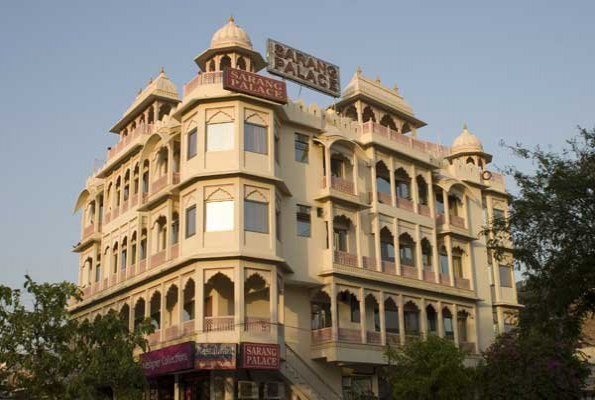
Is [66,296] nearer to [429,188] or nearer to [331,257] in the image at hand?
[331,257]

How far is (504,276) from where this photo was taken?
47.1 meters

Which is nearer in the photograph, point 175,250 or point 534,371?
point 534,371

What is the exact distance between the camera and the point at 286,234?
117 feet

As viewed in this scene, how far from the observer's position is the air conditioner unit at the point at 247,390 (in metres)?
32.1

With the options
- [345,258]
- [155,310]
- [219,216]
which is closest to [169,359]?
[219,216]

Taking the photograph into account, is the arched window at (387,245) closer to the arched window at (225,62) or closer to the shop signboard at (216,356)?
the arched window at (225,62)

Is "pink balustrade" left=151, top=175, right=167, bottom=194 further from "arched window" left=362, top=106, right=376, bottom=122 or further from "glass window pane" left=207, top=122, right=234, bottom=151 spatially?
"arched window" left=362, top=106, right=376, bottom=122

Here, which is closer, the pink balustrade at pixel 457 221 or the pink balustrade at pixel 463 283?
the pink balustrade at pixel 463 283

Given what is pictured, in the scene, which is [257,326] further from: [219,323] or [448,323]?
[448,323]

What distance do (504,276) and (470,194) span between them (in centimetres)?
537

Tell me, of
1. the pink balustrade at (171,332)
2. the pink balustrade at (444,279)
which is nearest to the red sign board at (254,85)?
the pink balustrade at (171,332)

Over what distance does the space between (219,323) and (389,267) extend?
10501mm

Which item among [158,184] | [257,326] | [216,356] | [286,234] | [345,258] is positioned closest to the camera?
[216,356]

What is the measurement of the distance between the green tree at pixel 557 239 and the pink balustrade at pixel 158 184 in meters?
16.6
